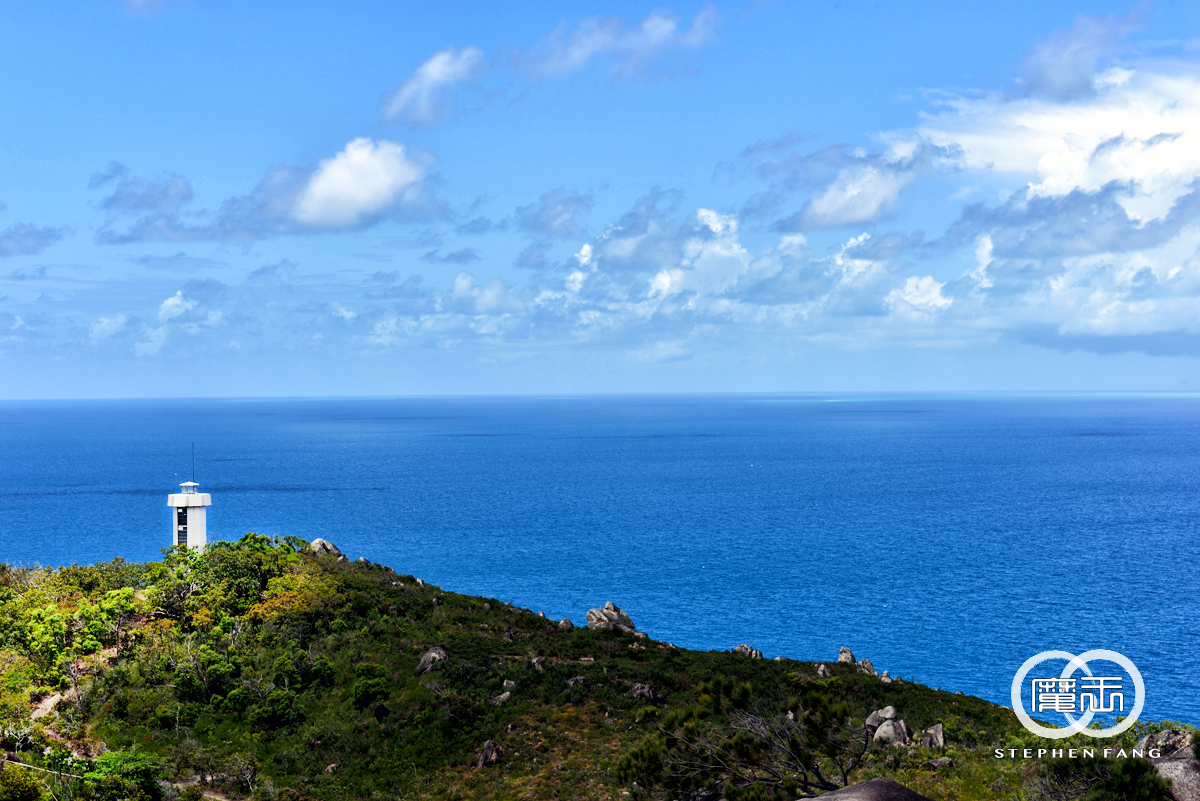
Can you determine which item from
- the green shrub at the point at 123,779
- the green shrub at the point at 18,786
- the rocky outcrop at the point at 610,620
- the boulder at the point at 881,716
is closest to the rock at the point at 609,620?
the rocky outcrop at the point at 610,620

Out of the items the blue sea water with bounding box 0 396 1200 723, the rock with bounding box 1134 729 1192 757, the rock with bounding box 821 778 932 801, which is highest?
the rock with bounding box 821 778 932 801

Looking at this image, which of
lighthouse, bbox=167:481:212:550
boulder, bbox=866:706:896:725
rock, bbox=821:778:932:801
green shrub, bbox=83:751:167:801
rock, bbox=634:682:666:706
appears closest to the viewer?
rock, bbox=821:778:932:801

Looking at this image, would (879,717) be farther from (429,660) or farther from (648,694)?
(429,660)

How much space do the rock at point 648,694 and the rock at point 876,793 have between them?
22325 millimetres

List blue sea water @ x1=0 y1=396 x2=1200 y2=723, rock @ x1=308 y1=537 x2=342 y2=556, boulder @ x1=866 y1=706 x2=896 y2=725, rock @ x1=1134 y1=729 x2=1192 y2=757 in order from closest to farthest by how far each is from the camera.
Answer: rock @ x1=1134 y1=729 x2=1192 y2=757 → boulder @ x1=866 y1=706 x2=896 y2=725 → rock @ x1=308 y1=537 x2=342 y2=556 → blue sea water @ x1=0 y1=396 x2=1200 y2=723

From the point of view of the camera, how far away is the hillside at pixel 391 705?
2761cm

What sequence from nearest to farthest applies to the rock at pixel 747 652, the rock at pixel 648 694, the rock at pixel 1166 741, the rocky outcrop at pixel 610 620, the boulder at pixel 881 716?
1. the rock at pixel 1166 741
2. the boulder at pixel 881 716
3. the rock at pixel 648 694
4. the rock at pixel 747 652
5. the rocky outcrop at pixel 610 620

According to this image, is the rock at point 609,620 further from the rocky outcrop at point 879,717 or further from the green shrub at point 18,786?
the green shrub at point 18,786

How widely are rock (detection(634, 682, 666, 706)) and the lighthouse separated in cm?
4148

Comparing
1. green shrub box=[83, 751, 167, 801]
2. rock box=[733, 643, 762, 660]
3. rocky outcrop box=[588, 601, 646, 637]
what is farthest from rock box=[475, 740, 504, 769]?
rock box=[733, 643, 762, 660]

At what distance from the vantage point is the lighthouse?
2665 inches

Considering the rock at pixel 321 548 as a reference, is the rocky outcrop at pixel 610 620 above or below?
below

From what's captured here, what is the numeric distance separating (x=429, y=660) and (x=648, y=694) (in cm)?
1173

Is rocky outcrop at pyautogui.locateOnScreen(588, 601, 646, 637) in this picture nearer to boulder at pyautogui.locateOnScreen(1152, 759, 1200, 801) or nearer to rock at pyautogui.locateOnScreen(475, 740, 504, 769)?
rock at pyautogui.locateOnScreen(475, 740, 504, 769)
